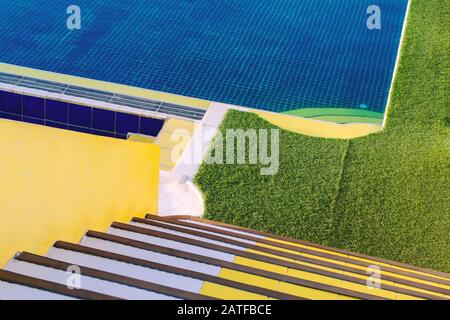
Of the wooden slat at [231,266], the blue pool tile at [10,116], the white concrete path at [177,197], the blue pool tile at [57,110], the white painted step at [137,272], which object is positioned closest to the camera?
the white painted step at [137,272]

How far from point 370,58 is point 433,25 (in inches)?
56.6

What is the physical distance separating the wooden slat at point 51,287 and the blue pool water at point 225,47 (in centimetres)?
604

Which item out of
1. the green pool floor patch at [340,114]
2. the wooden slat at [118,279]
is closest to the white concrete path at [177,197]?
the green pool floor patch at [340,114]

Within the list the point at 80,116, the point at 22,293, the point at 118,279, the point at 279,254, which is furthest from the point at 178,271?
the point at 80,116

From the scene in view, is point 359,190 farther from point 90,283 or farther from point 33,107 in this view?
point 90,283

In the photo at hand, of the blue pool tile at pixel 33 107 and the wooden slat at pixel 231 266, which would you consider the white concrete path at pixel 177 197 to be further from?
the wooden slat at pixel 231 266

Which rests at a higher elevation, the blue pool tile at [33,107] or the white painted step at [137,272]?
the blue pool tile at [33,107]

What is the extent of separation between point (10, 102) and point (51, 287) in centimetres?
594

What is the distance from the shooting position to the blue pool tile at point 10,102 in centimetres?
781

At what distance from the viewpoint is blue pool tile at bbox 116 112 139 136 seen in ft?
24.8

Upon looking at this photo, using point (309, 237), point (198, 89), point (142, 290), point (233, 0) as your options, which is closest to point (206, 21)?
point (233, 0)

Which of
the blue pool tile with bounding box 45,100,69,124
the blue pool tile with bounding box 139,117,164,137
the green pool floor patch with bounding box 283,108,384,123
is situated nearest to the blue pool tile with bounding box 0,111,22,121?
the blue pool tile with bounding box 45,100,69,124
